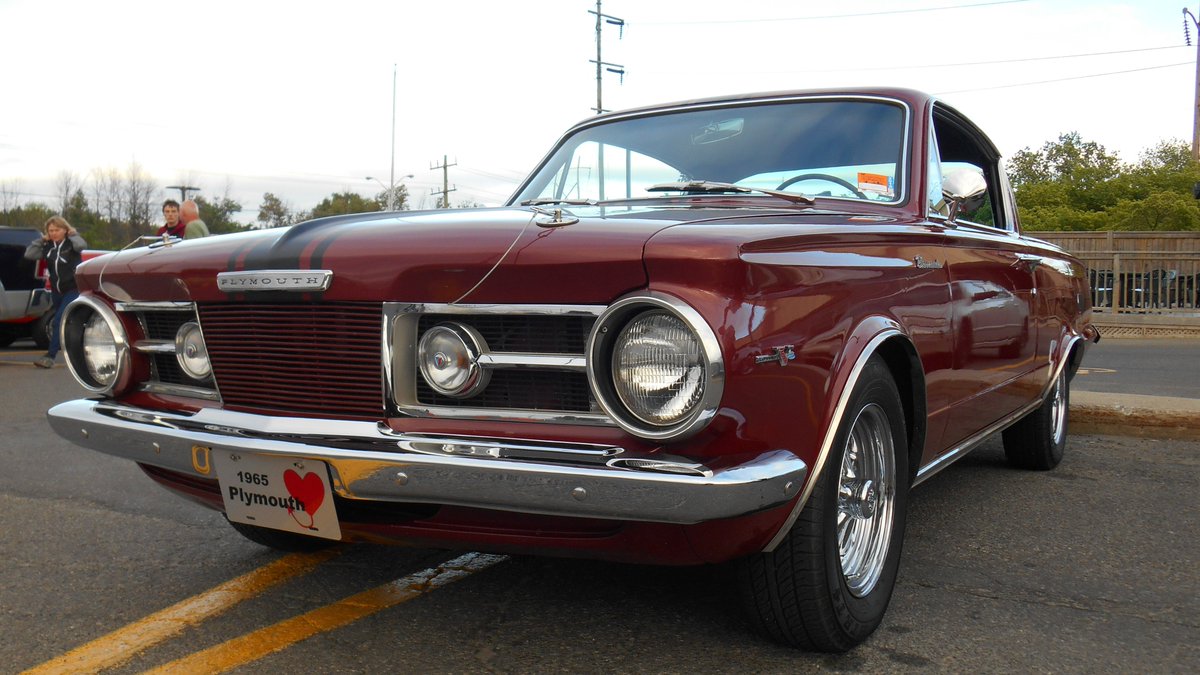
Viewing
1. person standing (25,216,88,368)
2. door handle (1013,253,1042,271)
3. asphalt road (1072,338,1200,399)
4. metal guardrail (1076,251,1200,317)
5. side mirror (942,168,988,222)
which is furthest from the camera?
metal guardrail (1076,251,1200,317)

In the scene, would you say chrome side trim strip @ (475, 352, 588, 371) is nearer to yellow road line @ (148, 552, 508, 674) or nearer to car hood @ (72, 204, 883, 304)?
car hood @ (72, 204, 883, 304)

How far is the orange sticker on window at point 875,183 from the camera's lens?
10.6ft

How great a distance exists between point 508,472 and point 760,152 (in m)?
1.69

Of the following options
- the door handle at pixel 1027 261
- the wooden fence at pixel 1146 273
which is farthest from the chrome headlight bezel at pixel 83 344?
the wooden fence at pixel 1146 273

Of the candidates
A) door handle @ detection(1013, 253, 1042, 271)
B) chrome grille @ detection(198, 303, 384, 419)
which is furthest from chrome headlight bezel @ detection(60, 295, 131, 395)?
door handle @ detection(1013, 253, 1042, 271)

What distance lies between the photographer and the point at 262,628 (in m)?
2.66

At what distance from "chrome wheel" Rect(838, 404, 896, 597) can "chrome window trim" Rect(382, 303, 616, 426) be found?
30.4 inches

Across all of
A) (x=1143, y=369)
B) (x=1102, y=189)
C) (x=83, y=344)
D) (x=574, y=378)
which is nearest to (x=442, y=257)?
(x=574, y=378)

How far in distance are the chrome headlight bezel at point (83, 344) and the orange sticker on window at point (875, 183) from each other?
2190mm

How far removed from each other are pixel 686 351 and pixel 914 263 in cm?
106

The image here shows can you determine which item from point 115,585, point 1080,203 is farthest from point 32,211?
point 115,585

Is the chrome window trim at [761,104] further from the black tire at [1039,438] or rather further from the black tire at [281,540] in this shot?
the black tire at [1039,438]

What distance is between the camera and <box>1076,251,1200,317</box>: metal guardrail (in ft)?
55.2

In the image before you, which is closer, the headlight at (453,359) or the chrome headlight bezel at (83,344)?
the headlight at (453,359)
